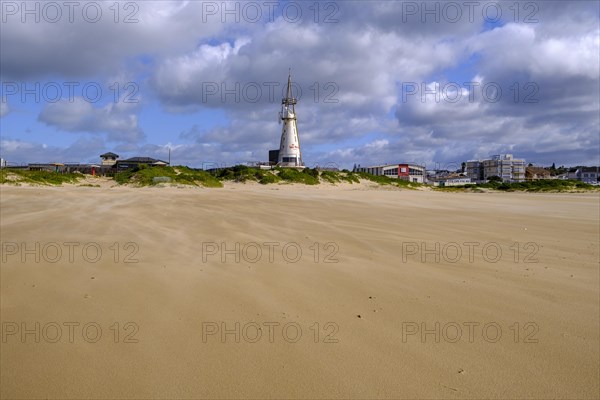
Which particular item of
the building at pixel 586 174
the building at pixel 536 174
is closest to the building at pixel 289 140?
the building at pixel 536 174

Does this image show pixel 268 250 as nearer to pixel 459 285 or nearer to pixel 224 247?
pixel 224 247

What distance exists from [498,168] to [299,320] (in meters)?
112

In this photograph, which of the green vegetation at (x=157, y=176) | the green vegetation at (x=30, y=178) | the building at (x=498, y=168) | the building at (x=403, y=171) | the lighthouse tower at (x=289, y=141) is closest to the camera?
the green vegetation at (x=30, y=178)

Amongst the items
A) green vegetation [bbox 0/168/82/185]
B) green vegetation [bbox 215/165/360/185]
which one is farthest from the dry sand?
green vegetation [bbox 215/165/360/185]

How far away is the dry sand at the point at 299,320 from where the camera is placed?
2627mm

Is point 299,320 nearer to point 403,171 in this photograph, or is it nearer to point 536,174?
point 403,171

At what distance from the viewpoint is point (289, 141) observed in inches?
2076

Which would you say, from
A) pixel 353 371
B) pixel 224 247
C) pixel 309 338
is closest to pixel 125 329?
pixel 309 338

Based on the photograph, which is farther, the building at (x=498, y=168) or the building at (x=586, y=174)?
the building at (x=586, y=174)

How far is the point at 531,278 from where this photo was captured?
4797mm

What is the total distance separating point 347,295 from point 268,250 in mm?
2123

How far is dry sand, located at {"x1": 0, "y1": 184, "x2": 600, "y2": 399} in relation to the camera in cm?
263

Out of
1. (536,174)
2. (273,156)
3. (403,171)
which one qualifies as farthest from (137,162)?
(536,174)

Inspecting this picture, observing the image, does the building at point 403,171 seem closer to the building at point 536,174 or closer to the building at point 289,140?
the building at point 289,140
